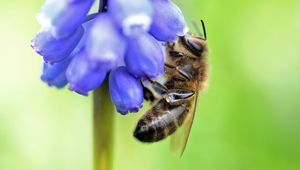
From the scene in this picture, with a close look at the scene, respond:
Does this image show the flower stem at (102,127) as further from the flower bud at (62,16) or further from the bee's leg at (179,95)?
the bee's leg at (179,95)

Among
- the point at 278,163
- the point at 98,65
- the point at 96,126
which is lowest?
the point at 278,163

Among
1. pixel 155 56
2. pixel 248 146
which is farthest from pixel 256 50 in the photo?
pixel 155 56

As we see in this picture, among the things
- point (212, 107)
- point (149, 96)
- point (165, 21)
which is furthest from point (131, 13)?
point (212, 107)

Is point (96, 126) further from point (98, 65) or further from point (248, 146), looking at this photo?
point (248, 146)

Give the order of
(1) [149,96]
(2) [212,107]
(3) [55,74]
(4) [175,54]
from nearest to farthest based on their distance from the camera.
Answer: (3) [55,74] → (1) [149,96] → (4) [175,54] → (2) [212,107]

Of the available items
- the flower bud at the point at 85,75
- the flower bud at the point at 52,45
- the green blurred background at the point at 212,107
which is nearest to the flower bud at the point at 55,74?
the flower bud at the point at 52,45

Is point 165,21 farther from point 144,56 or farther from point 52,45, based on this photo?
point 52,45

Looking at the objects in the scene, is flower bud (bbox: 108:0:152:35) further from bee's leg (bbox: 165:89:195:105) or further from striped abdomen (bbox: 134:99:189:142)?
bee's leg (bbox: 165:89:195:105)
